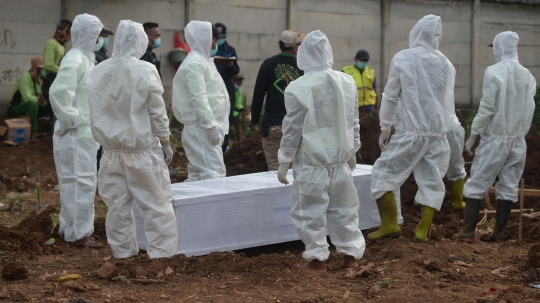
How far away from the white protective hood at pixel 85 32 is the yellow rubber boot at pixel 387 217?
2.92 metres

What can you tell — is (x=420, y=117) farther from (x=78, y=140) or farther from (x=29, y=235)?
(x=29, y=235)

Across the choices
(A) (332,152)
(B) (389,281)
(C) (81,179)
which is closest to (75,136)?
(C) (81,179)

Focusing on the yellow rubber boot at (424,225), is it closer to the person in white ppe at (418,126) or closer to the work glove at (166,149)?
the person in white ppe at (418,126)

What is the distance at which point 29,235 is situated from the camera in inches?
289

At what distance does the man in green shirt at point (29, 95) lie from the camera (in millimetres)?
11688

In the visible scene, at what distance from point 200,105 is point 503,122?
9.35 feet

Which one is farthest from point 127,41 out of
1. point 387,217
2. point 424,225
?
point 424,225

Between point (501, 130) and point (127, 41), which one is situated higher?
point (127, 41)

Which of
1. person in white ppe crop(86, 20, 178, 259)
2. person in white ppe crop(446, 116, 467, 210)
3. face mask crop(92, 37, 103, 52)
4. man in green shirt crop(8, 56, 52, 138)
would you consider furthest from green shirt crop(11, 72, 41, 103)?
person in white ppe crop(446, 116, 467, 210)

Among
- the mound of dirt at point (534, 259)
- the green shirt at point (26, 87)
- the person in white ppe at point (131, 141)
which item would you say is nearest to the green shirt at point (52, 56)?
the green shirt at point (26, 87)

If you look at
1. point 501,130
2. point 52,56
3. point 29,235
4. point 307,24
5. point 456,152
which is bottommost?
point 29,235

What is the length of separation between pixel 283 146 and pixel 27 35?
7106mm

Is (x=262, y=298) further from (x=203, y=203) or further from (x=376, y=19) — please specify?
(x=376, y=19)

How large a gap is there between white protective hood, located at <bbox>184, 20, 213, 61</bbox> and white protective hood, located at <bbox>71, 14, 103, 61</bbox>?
105 cm
